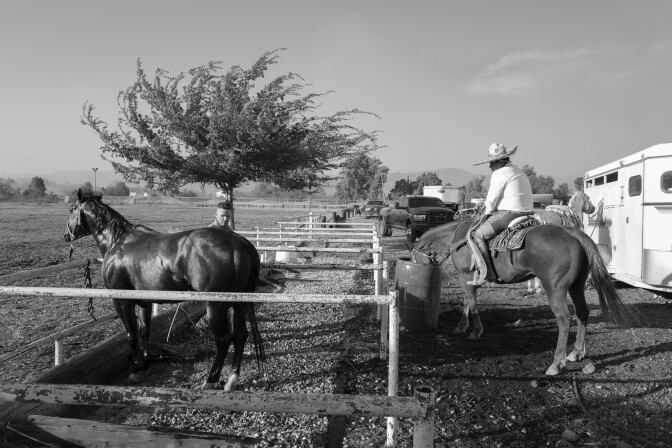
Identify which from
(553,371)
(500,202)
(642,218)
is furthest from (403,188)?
(553,371)

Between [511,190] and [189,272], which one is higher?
[511,190]

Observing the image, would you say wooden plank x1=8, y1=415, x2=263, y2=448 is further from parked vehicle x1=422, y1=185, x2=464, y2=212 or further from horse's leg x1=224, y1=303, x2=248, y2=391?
parked vehicle x1=422, y1=185, x2=464, y2=212

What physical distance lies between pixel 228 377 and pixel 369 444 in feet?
6.19

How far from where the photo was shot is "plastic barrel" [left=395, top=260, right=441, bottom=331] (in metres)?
6.38

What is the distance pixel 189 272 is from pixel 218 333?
0.69 metres

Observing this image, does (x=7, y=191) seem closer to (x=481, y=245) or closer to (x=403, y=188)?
(x=403, y=188)

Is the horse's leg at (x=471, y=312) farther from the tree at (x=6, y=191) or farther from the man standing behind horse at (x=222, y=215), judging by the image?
the tree at (x=6, y=191)

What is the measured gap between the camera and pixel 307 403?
6.37ft

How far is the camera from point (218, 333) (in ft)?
14.7

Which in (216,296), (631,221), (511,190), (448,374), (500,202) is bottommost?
(448,374)

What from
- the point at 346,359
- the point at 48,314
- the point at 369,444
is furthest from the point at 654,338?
the point at 48,314

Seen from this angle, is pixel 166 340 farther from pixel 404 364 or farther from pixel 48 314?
pixel 404 364

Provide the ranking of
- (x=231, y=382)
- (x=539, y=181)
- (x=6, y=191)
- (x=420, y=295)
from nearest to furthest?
(x=231, y=382) → (x=420, y=295) → (x=6, y=191) → (x=539, y=181)

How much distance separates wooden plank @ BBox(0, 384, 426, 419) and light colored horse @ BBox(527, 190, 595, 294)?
670 centimetres
